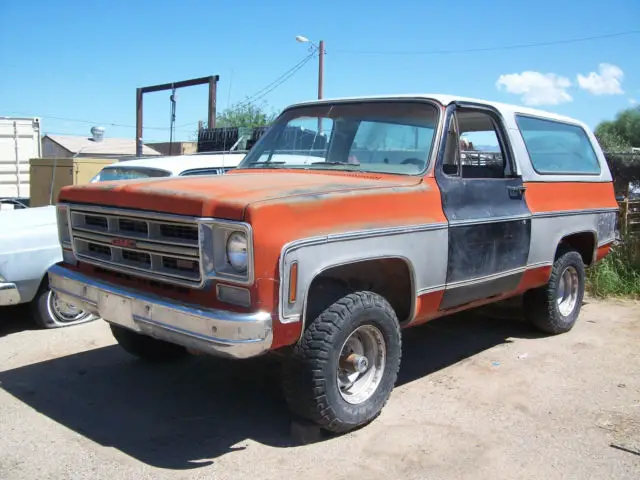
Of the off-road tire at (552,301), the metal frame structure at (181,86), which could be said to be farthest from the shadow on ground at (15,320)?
the metal frame structure at (181,86)

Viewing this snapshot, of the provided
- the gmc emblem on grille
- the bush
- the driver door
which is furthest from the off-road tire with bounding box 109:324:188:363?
the bush

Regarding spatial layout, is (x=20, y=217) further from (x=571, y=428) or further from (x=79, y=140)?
(x=79, y=140)

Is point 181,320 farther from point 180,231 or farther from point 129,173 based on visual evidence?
point 129,173

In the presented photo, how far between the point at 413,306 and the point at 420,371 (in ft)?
3.70

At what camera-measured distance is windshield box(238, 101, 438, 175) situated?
421 cm

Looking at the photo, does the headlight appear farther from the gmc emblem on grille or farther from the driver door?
the driver door

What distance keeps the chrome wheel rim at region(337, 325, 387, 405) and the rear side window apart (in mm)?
2261

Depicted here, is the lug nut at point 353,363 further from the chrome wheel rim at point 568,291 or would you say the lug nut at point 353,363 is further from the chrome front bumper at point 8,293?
the chrome front bumper at point 8,293

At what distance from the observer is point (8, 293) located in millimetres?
5125

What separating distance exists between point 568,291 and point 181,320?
4.15m

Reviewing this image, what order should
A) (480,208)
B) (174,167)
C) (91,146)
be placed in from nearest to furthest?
1. (480,208)
2. (174,167)
3. (91,146)

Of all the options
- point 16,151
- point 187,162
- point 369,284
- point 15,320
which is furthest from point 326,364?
point 16,151

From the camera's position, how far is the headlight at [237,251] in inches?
116

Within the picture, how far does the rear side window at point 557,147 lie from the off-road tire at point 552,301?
77cm
